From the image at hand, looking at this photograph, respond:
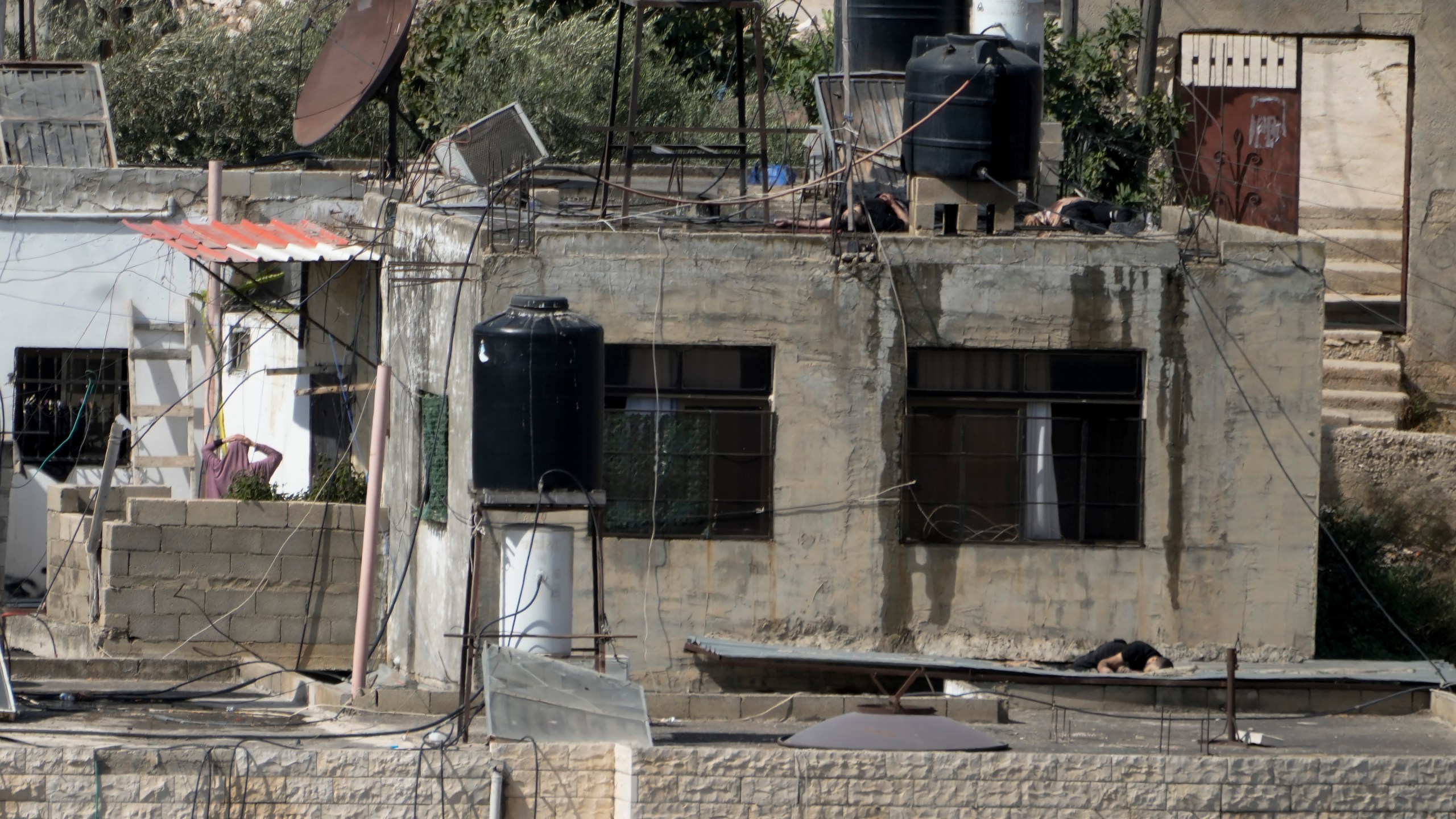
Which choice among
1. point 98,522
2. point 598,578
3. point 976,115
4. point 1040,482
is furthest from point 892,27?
point 598,578

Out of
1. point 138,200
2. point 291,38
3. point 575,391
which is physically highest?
point 291,38

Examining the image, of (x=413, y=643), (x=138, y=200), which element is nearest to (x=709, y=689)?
(x=413, y=643)

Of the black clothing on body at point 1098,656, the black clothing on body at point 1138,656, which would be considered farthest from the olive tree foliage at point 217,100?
the black clothing on body at point 1138,656

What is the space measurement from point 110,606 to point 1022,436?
7866 millimetres

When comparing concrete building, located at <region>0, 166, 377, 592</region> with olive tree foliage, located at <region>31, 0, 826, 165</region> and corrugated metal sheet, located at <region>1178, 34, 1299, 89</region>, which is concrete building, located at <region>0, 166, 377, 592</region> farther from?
corrugated metal sheet, located at <region>1178, 34, 1299, 89</region>

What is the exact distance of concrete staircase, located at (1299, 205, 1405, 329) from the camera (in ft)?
74.1

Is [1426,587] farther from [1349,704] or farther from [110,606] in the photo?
[110,606]

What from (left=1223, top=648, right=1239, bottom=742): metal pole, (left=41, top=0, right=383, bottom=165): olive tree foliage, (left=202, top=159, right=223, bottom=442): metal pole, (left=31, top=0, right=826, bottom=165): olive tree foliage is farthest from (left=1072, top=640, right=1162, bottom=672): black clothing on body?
(left=41, top=0, right=383, bottom=165): olive tree foliage

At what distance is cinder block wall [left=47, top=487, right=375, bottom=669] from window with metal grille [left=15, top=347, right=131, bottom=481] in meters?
4.14

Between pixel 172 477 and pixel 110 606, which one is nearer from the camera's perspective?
pixel 110 606

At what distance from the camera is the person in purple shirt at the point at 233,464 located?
64.1 ft

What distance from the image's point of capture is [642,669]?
15727 millimetres

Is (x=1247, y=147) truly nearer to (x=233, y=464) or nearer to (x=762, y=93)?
(x=762, y=93)

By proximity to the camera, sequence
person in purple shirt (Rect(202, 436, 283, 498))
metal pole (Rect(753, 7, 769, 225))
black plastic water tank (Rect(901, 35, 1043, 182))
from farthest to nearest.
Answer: person in purple shirt (Rect(202, 436, 283, 498)) → metal pole (Rect(753, 7, 769, 225)) → black plastic water tank (Rect(901, 35, 1043, 182))
